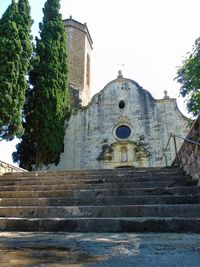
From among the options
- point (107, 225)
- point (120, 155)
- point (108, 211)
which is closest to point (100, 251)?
point (107, 225)

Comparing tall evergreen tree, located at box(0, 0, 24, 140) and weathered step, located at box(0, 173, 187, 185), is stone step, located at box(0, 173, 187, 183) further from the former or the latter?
tall evergreen tree, located at box(0, 0, 24, 140)

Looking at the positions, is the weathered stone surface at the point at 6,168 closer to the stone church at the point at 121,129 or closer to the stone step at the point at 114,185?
the stone step at the point at 114,185

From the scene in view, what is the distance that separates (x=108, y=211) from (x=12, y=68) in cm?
847

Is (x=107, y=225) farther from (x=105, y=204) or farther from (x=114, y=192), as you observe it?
(x=114, y=192)

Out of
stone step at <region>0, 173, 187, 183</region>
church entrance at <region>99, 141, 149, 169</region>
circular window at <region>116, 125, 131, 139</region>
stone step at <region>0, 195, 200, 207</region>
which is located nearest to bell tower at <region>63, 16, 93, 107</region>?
circular window at <region>116, 125, 131, 139</region>

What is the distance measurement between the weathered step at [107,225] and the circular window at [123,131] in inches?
582

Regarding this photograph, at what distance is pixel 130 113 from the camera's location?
1902 cm

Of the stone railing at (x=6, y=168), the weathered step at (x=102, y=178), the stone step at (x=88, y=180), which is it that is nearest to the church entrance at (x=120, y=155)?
the stone railing at (x=6, y=168)

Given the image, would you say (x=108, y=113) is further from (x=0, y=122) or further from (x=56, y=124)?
(x=0, y=122)

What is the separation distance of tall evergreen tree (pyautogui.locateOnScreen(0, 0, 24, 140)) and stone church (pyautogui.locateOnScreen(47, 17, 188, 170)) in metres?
6.98

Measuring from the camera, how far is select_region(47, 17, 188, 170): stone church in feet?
58.5

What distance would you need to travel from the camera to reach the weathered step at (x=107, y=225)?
12.3ft

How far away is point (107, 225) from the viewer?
3.89 meters

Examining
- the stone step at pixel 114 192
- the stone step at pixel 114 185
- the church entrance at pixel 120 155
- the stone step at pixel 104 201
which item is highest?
the church entrance at pixel 120 155
